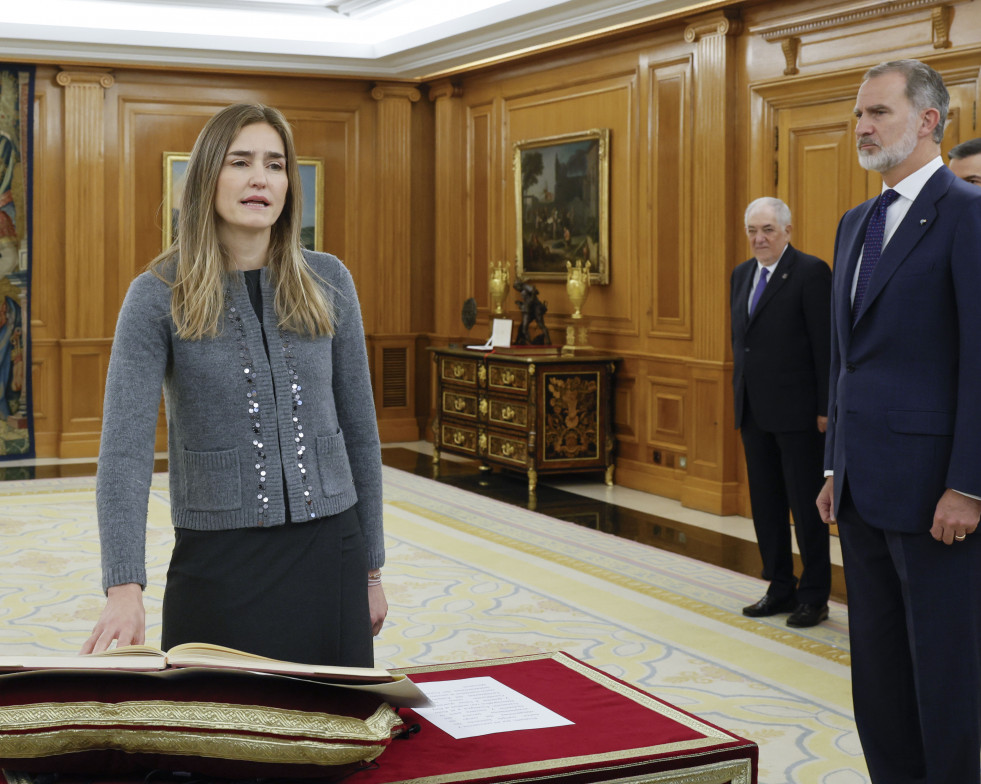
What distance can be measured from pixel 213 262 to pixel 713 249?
21.1 ft

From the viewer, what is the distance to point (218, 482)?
2174 millimetres

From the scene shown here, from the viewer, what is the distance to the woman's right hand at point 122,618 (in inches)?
76.2

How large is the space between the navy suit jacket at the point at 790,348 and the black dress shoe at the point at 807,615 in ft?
2.68

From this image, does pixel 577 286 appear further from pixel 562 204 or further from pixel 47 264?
pixel 47 264

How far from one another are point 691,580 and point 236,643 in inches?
171

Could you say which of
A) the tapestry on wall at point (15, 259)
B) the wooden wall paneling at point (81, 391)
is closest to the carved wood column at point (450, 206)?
the wooden wall paneling at point (81, 391)

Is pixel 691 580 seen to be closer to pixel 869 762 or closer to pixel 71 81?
pixel 869 762

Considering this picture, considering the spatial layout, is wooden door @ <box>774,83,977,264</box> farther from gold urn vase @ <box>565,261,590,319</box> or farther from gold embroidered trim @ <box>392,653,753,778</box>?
gold embroidered trim @ <box>392,653,753,778</box>

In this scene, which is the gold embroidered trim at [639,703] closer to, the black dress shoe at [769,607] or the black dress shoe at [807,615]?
the black dress shoe at [807,615]

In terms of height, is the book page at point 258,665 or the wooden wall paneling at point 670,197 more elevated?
the wooden wall paneling at point 670,197

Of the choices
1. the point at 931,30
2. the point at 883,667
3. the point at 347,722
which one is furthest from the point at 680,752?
the point at 931,30

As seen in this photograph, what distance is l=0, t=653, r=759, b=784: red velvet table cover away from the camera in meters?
1.65

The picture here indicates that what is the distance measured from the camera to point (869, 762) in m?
3.04

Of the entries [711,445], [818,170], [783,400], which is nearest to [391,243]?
[711,445]
